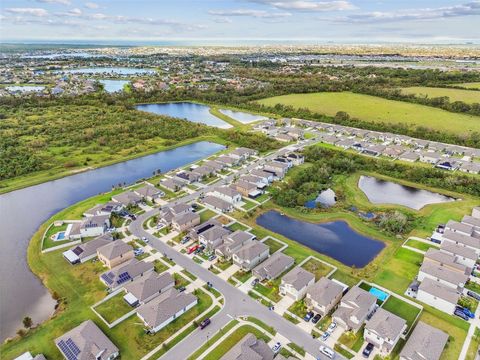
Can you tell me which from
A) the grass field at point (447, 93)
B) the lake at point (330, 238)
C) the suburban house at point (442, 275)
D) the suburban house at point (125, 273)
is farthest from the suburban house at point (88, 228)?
the grass field at point (447, 93)

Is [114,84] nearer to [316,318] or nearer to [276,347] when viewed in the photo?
[316,318]

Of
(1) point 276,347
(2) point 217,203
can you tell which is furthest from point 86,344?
(2) point 217,203

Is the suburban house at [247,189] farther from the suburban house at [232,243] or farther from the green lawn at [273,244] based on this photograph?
the suburban house at [232,243]

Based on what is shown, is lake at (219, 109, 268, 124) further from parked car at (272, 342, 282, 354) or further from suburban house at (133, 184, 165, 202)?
parked car at (272, 342, 282, 354)

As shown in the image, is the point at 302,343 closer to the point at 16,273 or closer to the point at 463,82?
the point at 16,273

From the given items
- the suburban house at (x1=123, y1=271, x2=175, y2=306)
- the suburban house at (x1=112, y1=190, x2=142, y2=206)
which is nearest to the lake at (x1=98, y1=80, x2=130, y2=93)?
the suburban house at (x1=112, y1=190, x2=142, y2=206)
